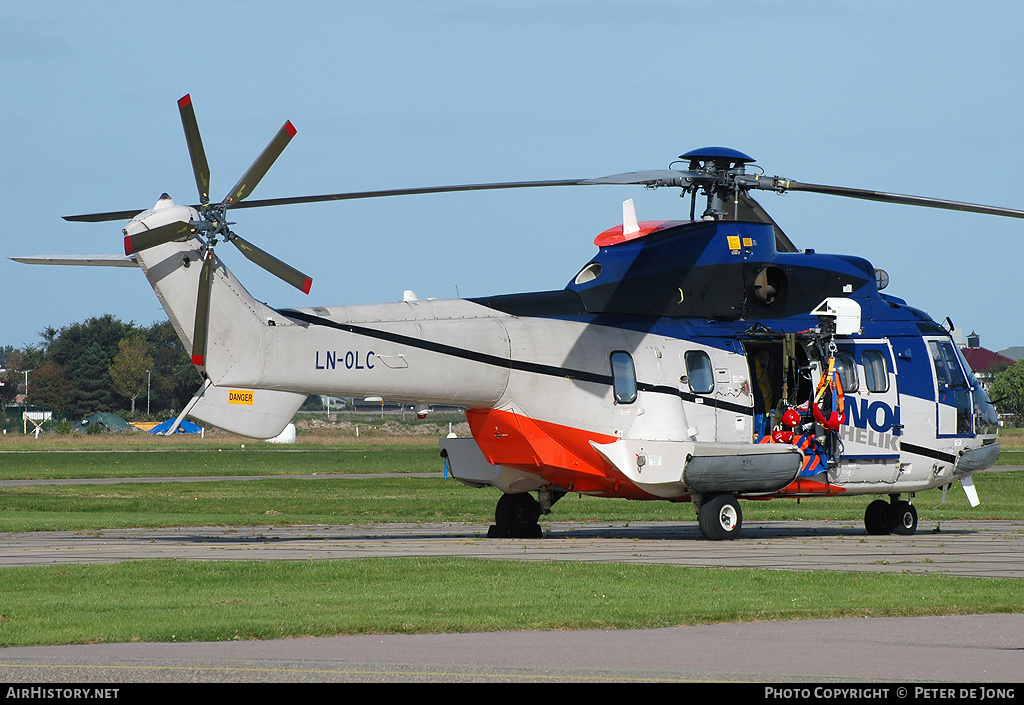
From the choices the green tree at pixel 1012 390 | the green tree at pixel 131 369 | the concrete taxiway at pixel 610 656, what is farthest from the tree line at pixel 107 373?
the concrete taxiway at pixel 610 656

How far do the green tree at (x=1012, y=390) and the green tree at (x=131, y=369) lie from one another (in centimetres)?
8930

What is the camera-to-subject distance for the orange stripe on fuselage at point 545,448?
20438 millimetres

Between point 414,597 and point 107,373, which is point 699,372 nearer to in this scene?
point 414,597

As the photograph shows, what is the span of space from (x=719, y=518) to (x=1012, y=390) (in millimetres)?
124051

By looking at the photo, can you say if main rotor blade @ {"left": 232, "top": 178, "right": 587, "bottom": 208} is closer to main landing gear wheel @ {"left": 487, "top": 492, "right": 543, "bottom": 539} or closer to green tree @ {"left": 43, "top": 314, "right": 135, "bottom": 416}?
main landing gear wheel @ {"left": 487, "top": 492, "right": 543, "bottom": 539}

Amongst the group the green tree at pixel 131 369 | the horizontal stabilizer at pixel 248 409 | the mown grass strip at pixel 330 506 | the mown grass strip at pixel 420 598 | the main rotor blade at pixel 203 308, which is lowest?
the mown grass strip at pixel 330 506

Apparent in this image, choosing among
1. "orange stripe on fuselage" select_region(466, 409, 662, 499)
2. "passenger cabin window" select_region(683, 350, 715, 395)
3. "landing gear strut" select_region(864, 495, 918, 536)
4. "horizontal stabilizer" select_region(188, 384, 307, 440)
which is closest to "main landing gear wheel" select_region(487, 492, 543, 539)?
"orange stripe on fuselage" select_region(466, 409, 662, 499)

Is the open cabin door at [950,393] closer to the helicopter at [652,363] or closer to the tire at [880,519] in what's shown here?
the helicopter at [652,363]

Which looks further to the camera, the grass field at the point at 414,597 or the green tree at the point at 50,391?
the green tree at the point at 50,391

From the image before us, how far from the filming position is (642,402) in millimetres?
20969

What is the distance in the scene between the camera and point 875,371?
23.0m

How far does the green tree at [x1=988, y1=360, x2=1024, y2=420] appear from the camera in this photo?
5226 inches

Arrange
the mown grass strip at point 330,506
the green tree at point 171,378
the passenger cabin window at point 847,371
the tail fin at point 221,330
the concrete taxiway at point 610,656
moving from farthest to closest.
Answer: the green tree at point 171,378 < the mown grass strip at point 330,506 < the passenger cabin window at point 847,371 < the tail fin at point 221,330 < the concrete taxiway at point 610,656
